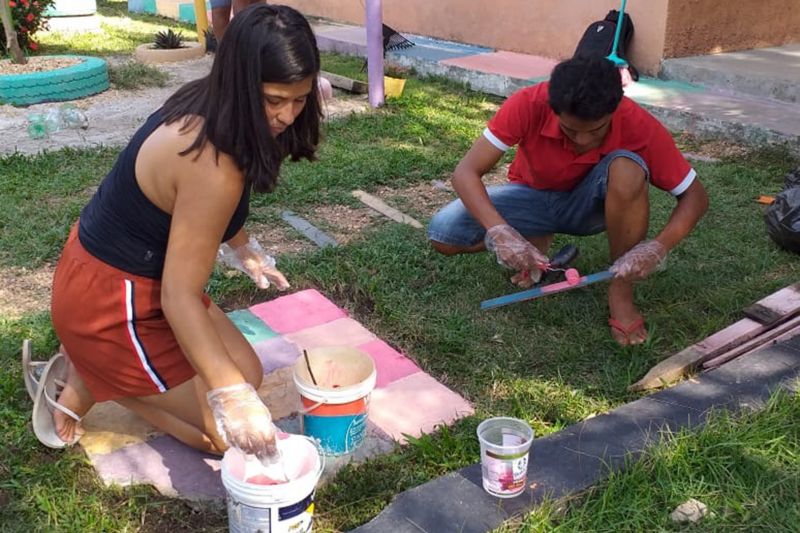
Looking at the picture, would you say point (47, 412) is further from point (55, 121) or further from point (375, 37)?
point (375, 37)

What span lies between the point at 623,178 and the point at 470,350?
2.77ft

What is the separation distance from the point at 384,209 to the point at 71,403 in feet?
7.53

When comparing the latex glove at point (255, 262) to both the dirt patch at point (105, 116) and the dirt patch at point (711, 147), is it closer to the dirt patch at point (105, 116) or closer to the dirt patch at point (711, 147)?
the dirt patch at point (105, 116)

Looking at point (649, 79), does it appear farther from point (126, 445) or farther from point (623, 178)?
point (126, 445)

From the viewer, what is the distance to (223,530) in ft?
7.06

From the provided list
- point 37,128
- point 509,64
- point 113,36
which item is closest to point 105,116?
point 37,128

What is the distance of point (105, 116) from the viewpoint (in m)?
6.30

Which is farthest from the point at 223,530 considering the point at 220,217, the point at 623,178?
the point at 623,178

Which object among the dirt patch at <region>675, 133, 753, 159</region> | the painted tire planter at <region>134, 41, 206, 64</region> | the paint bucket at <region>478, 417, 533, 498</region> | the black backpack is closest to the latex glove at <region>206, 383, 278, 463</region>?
the paint bucket at <region>478, 417, 533, 498</region>

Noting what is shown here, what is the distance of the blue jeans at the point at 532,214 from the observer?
3188 millimetres

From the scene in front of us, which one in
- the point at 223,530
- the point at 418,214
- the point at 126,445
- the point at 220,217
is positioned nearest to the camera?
the point at 220,217

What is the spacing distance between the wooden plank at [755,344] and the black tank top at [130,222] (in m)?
1.67

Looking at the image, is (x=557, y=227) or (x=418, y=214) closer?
(x=557, y=227)

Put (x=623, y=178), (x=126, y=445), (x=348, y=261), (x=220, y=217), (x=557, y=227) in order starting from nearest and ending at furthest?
(x=220, y=217) < (x=126, y=445) < (x=623, y=178) < (x=557, y=227) < (x=348, y=261)
